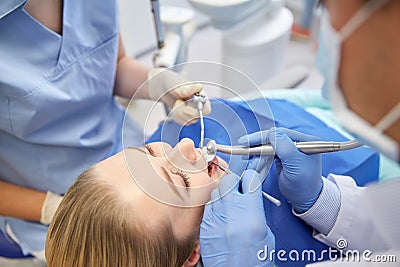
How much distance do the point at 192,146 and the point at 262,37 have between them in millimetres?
1064

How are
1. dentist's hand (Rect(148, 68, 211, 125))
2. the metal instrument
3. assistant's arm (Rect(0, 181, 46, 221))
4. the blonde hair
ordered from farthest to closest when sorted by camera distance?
the metal instrument < assistant's arm (Rect(0, 181, 46, 221)) < dentist's hand (Rect(148, 68, 211, 125)) < the blonde hair

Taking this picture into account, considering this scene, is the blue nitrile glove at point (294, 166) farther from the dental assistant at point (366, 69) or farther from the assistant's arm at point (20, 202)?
the assistant's arm at point (20, 202)

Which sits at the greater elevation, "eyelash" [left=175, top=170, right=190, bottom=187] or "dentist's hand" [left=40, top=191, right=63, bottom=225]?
"eyelash" [left=175, top=170, right=190, bottom=187]

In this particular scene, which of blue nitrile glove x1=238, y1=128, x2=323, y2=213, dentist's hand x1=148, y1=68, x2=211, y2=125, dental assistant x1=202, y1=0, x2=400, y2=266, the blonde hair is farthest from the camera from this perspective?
dentist's hand x1=148, y1=68, x2=211, y2=125

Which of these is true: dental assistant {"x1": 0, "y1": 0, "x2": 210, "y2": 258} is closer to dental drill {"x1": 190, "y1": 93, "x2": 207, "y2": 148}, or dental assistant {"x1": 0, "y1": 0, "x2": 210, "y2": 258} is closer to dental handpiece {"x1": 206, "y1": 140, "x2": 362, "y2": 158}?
dental drill {"x1": 190, "y1": 93, "x2": 207, "y2": 148}

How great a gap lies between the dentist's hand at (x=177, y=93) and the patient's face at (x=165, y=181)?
0.11m

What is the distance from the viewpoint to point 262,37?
A: 186 cm

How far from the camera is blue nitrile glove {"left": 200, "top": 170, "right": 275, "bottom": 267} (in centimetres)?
86

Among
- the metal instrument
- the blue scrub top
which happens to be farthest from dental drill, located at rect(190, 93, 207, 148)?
the metal instrument

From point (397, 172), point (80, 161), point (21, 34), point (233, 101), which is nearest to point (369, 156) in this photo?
point (397, 172)

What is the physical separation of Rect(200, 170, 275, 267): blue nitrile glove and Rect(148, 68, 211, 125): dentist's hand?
198mm

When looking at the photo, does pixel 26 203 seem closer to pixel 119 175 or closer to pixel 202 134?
pixel 119 175
